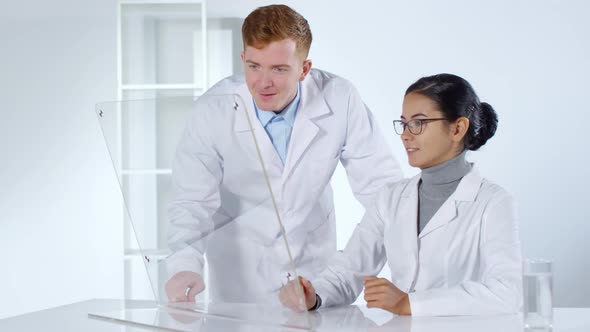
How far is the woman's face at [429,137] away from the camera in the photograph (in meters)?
2.22

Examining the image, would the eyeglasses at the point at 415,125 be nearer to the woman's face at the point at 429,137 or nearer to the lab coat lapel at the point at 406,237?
the woman's face at the point at 429,137

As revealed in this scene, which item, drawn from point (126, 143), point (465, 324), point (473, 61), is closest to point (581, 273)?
point (473, 61)

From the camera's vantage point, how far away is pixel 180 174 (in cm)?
172

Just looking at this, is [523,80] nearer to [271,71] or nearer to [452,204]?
[271,71]

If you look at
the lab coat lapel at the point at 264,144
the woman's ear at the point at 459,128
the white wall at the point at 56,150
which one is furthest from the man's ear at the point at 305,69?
the white wall at the point at 56,150

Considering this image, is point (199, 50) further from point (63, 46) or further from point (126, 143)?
point (126, 143)

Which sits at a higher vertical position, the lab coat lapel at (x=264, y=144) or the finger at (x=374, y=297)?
the lab coat lapel at (x=264, y=144)

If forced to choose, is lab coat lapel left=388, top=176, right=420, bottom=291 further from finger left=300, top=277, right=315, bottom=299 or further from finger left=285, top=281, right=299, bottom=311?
finger left=285, top=281, right=299, bottom=311

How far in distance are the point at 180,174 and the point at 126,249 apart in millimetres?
519

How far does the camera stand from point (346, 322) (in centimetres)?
169

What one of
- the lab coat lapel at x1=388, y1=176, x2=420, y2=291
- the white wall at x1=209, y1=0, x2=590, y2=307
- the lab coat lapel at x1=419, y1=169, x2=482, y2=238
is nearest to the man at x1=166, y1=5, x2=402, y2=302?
the lab coat lapel at x1=388, y1=176, x2=420, y2=291

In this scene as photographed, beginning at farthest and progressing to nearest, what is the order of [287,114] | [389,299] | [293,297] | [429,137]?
[287,114], [429,137], [389,299], [293,297]

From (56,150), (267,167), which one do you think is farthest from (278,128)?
(56,150)

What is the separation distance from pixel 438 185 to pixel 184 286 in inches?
31.3
